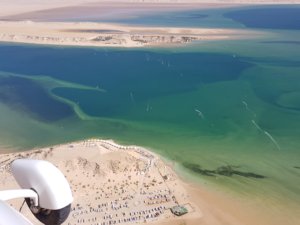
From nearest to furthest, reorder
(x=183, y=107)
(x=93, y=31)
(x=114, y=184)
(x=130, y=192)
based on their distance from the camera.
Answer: (x=130, y=192)
(x=114, y=184)
(x=183, y=107)
(x=93, y=31)

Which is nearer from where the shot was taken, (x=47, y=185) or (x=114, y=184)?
(x=47, y=185)

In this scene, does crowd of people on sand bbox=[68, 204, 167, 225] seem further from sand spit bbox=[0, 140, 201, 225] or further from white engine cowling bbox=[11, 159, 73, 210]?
white engine cowling bbox=[11, 159, 73, 210]

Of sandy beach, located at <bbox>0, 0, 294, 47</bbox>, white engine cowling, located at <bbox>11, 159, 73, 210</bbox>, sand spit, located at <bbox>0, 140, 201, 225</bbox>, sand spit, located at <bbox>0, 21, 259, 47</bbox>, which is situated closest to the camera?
white engine cowling, located at <bbox>11, 159, 73, 210</bbox>

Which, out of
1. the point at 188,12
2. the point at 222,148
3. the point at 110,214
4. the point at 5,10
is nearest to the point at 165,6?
the point at 188,12

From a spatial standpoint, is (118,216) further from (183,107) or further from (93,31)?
(93,31)

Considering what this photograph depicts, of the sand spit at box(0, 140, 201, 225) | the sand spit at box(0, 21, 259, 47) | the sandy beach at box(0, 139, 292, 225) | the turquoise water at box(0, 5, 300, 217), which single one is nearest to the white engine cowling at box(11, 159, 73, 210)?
the sandy beach at box(0, 139, 292, 225)

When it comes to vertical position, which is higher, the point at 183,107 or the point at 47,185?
the point at 47,185

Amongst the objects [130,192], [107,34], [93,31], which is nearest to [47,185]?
[130,192]
